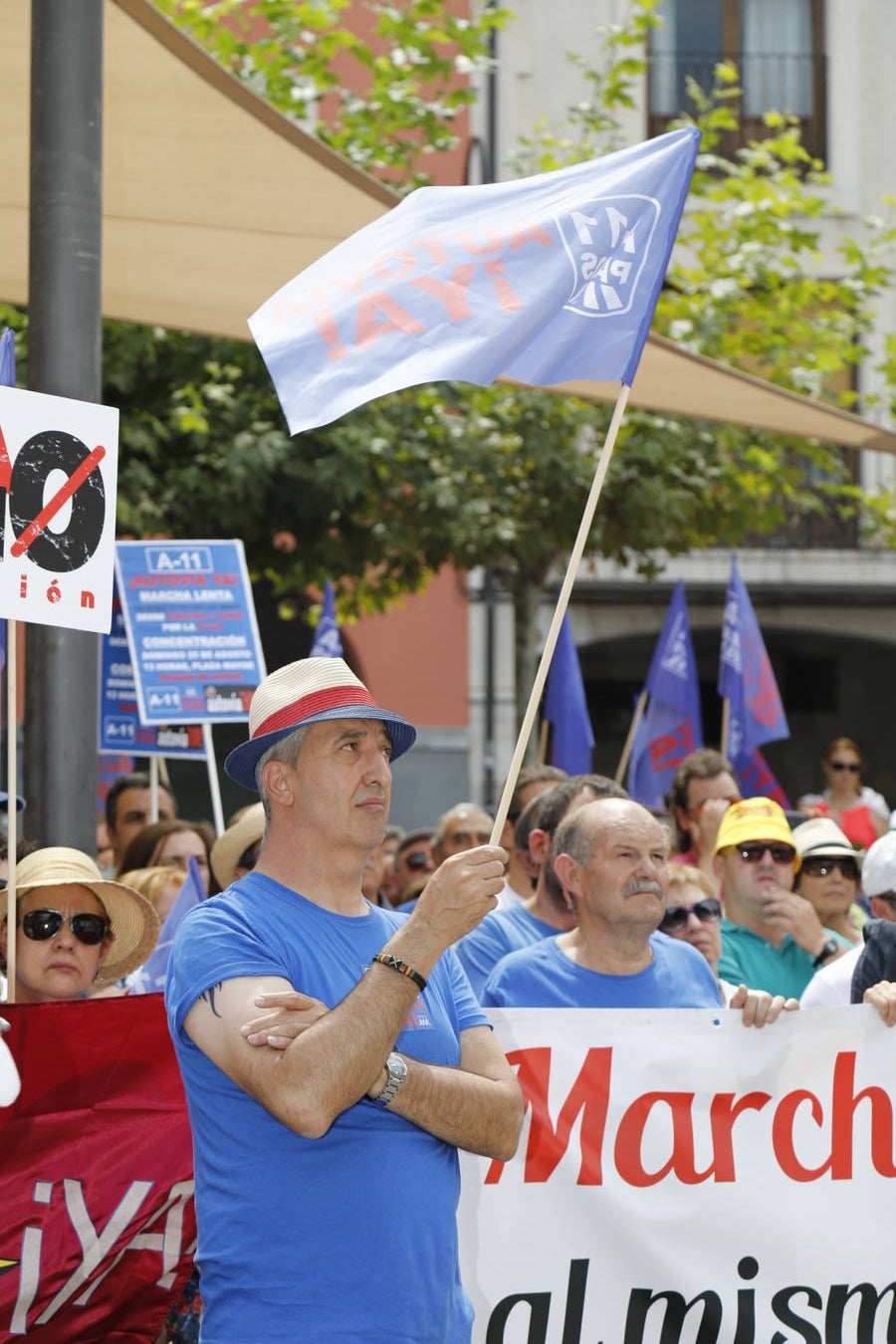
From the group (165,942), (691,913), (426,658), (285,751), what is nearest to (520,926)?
(691,913)

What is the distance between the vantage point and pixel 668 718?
12.4 metres

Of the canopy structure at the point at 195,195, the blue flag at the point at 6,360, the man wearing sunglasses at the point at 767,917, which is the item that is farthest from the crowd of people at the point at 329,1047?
the canopy structure at the point at 195,195

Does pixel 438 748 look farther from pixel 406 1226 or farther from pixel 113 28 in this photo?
pixel 406 1226

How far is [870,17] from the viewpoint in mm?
23172

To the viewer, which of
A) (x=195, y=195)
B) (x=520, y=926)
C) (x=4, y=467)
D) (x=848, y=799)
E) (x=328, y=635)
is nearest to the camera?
(x=4, y=467)

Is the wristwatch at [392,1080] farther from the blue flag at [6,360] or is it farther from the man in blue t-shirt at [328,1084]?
the blue flag at [6,360]

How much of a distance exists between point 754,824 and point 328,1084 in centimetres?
412

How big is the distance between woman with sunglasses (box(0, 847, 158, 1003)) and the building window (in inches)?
761

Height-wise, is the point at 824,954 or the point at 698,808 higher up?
the point at 698,808

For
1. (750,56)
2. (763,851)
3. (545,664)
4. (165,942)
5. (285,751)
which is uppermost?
(750,56)

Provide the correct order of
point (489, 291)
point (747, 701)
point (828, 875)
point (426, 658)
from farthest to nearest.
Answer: point (426, 658), point (747, 701), point (828, 875), point (489, 291)

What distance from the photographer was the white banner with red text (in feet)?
15.3

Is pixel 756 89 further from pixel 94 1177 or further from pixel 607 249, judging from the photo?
pixel 94 1177

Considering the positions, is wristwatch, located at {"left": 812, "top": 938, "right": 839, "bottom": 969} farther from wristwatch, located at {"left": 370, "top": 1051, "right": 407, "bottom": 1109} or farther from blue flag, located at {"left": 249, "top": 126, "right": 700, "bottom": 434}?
wristwatch, located at {"left": 370, "top": 1051, "right": 407, "bottom": 1109}
